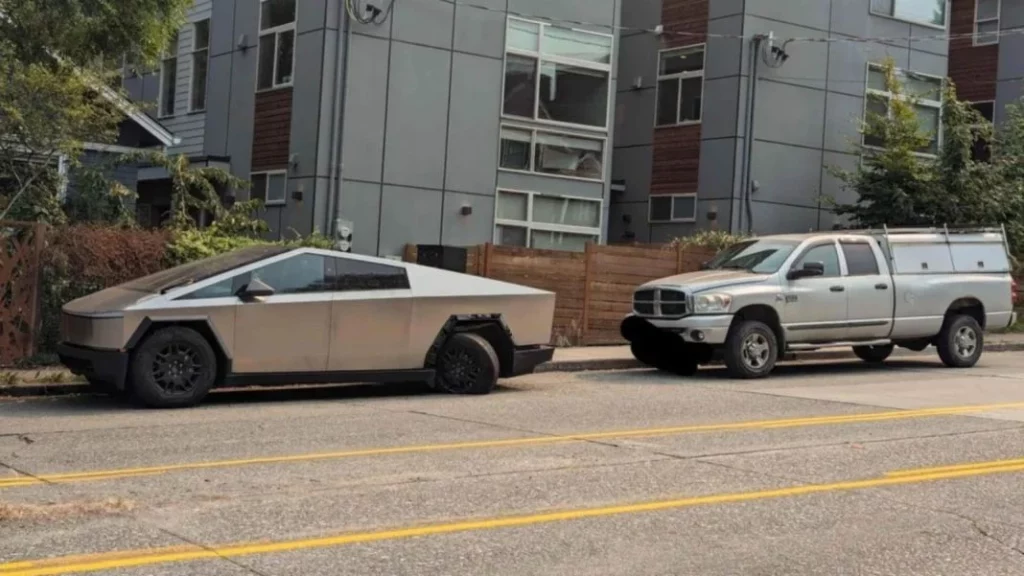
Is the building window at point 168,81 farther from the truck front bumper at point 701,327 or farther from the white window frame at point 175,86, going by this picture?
the truck front bumper at point 701,327

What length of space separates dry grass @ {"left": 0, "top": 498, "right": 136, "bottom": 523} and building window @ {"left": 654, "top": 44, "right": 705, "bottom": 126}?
18.5 meters

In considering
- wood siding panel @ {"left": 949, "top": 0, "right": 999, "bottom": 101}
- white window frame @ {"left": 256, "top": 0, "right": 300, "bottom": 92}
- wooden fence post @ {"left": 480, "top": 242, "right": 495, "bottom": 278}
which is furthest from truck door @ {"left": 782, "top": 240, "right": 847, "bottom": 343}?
wood siding panel @ {"left": 949, "top": 0, "right": 999, "bottom": 101}

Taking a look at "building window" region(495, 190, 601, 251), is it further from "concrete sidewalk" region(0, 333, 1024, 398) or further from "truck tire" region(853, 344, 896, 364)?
"truck tire" region(853, 344, 896, 364)

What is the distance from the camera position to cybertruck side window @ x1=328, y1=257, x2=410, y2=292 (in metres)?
12.0

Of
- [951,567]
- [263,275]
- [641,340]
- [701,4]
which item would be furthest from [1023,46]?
[951,567]

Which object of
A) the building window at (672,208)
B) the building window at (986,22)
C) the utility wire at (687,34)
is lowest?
the building window at (672,208)

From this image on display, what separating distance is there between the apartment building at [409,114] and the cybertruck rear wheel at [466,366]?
6.53m

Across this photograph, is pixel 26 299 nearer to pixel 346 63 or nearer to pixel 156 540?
pixel 346 63

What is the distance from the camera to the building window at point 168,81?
76.0 feet

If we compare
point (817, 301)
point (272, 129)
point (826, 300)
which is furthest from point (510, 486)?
point (272, 129)

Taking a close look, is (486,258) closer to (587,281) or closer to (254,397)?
(587,281)

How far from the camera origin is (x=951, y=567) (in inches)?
232

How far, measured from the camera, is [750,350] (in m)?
Result: 14.9

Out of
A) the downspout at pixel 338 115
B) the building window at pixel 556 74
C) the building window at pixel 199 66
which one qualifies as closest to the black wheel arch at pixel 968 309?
the building window at pixel 556 74
